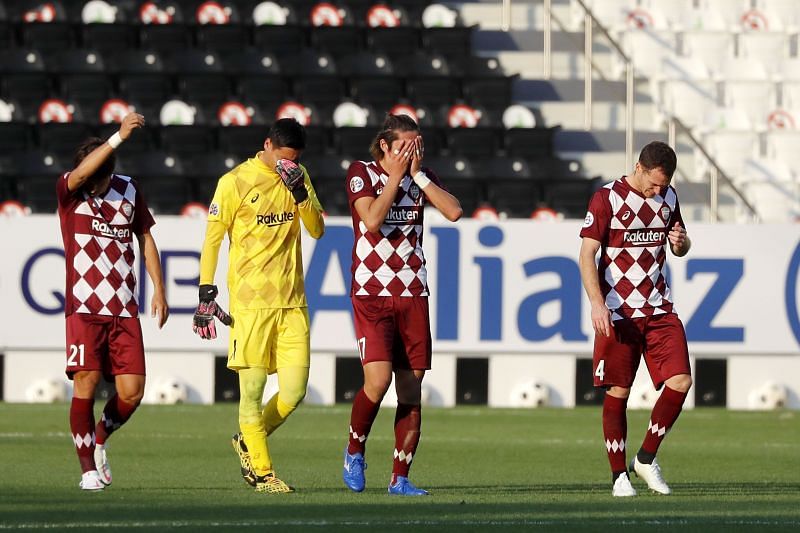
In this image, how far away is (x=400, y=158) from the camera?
28.7 feet

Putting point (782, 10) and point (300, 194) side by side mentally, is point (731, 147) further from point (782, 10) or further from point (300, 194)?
point (300, 194)

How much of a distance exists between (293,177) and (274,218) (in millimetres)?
303

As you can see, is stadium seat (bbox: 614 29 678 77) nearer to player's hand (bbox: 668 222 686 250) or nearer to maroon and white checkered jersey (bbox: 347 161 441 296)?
player's hand (bbox: 668 222 686 250)

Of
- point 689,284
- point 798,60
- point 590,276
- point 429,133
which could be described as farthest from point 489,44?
point 590,276

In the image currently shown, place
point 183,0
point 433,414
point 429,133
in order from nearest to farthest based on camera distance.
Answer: point 433,414, point 429,133, point 183,0

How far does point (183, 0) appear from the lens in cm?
2264

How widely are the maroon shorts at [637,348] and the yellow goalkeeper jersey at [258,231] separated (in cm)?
165

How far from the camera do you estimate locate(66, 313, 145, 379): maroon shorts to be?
8891mm

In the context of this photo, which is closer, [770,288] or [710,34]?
[770,288]

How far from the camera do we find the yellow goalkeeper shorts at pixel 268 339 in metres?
8.95

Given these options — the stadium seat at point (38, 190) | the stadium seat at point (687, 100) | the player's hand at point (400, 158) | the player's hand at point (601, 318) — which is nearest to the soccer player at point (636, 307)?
the player's hand at point (601, 318)

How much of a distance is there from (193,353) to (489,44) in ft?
28.6

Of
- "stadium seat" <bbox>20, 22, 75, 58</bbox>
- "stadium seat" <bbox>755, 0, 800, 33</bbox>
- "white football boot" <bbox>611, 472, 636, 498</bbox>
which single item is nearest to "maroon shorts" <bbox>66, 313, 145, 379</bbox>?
"white football boot" <bbox>611, 472, 636, 498</bbox>

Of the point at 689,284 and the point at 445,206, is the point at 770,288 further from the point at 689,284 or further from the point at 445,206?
the point at 445,206
